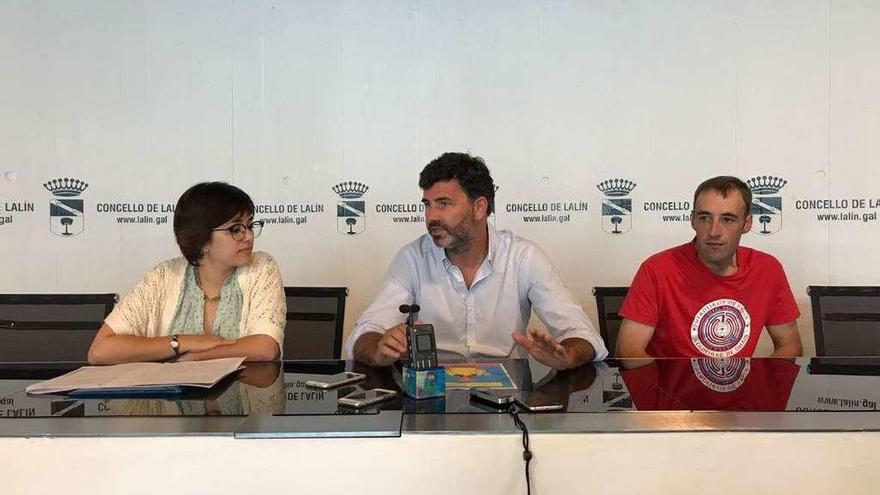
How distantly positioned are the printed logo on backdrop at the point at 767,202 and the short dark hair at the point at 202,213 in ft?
8.51

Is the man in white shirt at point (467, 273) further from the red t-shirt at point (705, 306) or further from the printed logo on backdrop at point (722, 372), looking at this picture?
the printed logo on backdrop at point (722, 372)

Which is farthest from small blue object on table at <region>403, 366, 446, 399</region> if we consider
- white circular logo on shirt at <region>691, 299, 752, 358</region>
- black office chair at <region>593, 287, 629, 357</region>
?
black office chair at <region>593, 287, 629, 357</region>

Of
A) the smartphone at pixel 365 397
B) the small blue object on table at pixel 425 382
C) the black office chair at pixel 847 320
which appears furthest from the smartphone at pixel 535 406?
the black office chair at pixel 847 320

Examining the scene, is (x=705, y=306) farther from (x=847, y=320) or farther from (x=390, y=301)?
(x=390, y=301)

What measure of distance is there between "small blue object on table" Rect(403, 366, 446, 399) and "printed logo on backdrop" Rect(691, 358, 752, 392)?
0.53 m

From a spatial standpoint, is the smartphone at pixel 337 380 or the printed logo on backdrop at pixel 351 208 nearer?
the smartphone at pixel 337 380

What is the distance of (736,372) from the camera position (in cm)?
146

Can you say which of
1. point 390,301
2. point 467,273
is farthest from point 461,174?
point 390,301

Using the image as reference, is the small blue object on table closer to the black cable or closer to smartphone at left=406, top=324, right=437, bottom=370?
smartphone at left=406, top=324, right=437, bottom=370

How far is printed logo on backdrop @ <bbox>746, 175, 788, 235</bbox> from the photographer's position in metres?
3.41

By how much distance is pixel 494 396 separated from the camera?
1209 millimetres

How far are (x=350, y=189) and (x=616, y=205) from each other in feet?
4.58

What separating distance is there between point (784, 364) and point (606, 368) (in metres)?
0.43

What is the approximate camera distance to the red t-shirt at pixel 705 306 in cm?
213
